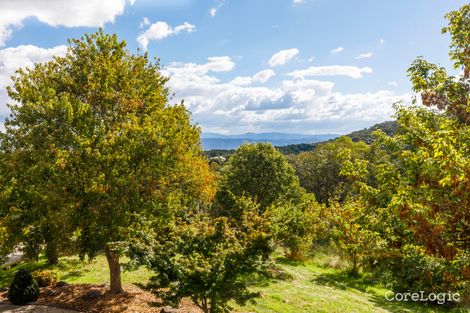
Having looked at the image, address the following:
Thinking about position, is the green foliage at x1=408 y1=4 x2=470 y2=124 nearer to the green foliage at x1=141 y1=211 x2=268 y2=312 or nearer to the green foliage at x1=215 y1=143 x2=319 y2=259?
the green foliage at x1=141 y1=211 x2=268 y2=312

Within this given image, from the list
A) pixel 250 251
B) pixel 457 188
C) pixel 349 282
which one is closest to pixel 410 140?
pixel 457 188

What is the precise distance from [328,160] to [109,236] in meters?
59.0

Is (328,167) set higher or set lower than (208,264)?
higher

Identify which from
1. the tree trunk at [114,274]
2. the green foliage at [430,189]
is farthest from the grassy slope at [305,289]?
the green foliage at [430,189]

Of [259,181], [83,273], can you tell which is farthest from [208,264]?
[259,181]

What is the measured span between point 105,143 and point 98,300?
28.2 feet

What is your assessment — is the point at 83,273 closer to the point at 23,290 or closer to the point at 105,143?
the point at 23,290

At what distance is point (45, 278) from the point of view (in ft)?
66.7

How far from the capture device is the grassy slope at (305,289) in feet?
55.2

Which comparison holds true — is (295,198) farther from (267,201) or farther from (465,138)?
(465,138)

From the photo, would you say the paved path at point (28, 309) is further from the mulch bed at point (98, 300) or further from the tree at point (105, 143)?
the tree at point (105, 143)

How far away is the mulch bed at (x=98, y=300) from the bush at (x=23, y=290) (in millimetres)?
490

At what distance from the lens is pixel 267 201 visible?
36.8 meters

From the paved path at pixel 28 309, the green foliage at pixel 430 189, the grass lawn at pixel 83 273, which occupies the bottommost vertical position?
the grass lawn at pixel 83 273
